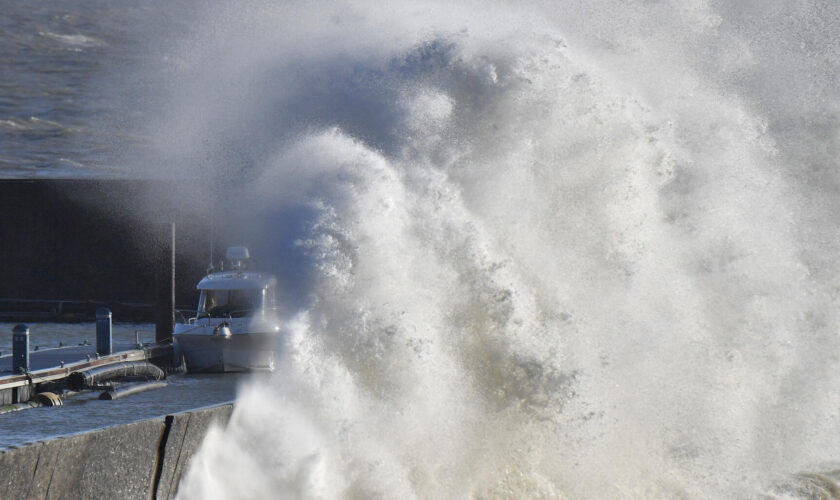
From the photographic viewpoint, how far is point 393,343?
8766mm

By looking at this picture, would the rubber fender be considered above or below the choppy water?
below

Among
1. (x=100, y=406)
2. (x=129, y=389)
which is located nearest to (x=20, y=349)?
(x=129, y=389)

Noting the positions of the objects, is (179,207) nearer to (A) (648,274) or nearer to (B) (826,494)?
(A) (648,274)

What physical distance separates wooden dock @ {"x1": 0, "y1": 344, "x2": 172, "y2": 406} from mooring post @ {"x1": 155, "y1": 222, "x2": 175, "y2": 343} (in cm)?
87

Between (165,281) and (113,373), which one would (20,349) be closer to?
(113,373)

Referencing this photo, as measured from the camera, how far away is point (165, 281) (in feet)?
63.8

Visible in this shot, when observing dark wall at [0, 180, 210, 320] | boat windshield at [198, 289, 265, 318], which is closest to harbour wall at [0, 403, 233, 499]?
boat windshield at [198, 289, 265, 318]

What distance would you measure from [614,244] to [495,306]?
73.3 inches

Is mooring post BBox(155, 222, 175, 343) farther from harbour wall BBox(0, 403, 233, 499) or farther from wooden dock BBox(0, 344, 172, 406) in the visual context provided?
harbour wall BBox(0, 403, 233, 499)

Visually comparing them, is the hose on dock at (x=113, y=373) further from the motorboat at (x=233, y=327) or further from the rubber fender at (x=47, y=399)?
the motorboat at (x=233, y=327)

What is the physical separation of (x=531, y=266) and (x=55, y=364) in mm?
8539

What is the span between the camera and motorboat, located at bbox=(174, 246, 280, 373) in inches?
707

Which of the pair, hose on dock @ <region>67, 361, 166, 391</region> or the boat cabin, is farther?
the boat cabin

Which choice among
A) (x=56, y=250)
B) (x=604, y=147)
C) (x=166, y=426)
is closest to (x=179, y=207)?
(x=56, y=250)
